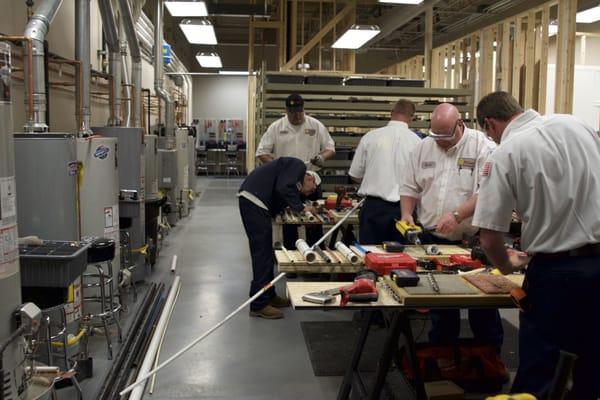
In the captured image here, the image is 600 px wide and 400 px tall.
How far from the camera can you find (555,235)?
6.58 feet

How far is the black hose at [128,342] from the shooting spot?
316 centimetres

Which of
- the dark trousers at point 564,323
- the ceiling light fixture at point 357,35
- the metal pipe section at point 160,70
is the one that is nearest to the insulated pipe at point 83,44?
the metal pipe section at point 160,70

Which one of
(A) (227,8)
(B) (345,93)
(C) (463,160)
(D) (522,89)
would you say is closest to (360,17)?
(A) (227,8)

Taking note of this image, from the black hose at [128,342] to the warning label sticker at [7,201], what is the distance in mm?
1329

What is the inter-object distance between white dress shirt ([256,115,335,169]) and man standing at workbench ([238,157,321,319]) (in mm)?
1185

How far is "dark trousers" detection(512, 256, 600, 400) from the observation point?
1.96 m

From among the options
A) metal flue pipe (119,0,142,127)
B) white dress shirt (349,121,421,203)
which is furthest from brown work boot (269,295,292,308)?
metal flue pipe (119,0,142,127)

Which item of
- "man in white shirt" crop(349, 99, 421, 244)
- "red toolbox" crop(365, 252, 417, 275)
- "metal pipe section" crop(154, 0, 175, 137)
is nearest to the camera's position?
"red toolbox" crop(365, 252, 417, 275)

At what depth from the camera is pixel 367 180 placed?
4.37 metres

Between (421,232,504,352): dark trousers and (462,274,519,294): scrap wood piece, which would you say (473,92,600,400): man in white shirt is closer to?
(462,274,519,294): scrap wood piece

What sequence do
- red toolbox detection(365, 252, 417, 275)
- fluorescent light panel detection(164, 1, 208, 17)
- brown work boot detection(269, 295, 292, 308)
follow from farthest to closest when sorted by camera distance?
1. fluorescent light panel detection(164, 1, 208, 17)
2. brown work boot detection(269, 295, 292, 308)
3. red toolbox detection(365, 252, 417, 275)

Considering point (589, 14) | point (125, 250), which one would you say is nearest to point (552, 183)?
point (125, 250)

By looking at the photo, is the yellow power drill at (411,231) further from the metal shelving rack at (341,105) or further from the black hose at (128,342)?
the metal shelving rack at (341,105)

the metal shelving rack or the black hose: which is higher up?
the metal shelving rack
